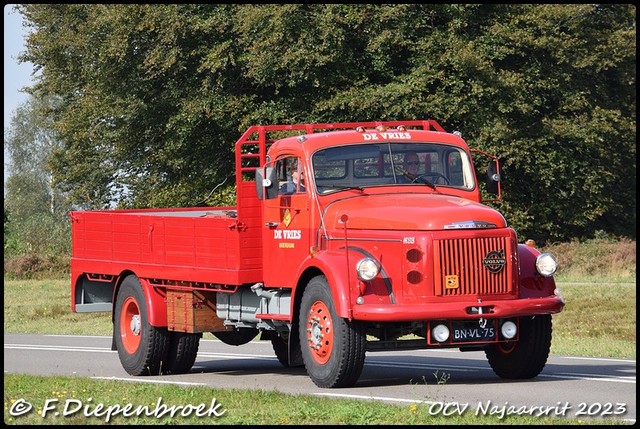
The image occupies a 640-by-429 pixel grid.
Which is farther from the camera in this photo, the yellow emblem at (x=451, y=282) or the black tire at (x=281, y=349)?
the black tire at (x=281, y=349)

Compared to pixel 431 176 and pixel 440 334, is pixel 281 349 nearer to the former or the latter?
pixel 431 176

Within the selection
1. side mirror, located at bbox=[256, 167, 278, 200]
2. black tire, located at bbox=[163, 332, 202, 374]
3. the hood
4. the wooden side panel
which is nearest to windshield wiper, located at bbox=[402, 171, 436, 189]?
the hood

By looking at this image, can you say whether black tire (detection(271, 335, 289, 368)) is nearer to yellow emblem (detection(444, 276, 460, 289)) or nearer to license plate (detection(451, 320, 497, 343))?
license plate (detection(451, 320, 497, 343))

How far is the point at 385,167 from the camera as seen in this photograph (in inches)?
619

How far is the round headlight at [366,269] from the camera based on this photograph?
13.9 m

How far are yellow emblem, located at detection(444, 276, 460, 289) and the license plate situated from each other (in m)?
0.39

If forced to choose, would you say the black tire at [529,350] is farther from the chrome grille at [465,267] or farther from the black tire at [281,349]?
the black tire at [281,349]

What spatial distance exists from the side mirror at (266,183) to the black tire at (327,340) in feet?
5.10

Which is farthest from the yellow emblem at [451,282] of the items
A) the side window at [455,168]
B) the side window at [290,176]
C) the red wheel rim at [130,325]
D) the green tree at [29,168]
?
the green tree at [29,168]

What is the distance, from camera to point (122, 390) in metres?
14.2

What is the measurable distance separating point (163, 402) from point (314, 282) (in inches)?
100

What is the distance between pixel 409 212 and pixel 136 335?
5.20 m

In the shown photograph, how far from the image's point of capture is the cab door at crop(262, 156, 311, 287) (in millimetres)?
15508

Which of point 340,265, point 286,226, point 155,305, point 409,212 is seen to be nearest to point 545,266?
point 409,212
